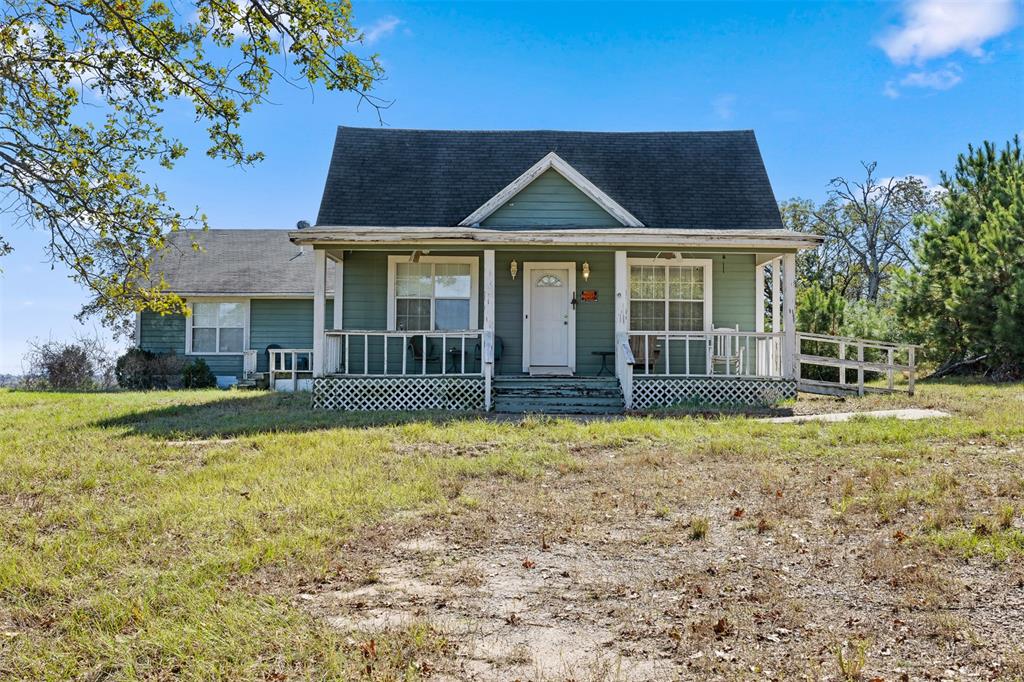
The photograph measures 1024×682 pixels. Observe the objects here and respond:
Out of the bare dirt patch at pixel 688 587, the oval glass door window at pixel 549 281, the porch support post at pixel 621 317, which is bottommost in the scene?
the bare dirt patch at pixel 688 587

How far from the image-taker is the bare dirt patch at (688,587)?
3143 millimetres

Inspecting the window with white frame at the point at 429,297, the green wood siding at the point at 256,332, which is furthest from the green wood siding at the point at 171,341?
the window with white frame at the point at 429,297

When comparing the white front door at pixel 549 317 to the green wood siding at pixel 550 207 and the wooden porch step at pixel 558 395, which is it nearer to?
the green wood siding at pixel 550 207

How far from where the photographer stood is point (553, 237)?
1198 cm

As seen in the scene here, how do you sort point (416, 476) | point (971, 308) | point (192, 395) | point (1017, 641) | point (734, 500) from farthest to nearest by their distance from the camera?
1. point (971, 308)
2. point (192, 395)
3. point (416, 476)
4. point (734, 500)
5. point (1017, 641)

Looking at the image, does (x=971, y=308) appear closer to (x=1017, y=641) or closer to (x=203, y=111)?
(x=1017, y=641)

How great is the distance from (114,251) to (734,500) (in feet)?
22.0

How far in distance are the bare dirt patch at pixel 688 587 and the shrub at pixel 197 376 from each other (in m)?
15.2

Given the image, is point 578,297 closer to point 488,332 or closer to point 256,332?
point 488,332

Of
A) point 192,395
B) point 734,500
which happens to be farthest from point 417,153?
point 734,500

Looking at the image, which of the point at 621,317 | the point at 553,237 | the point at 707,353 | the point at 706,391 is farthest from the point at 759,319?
the point at 553,237

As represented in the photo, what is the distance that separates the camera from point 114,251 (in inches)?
287

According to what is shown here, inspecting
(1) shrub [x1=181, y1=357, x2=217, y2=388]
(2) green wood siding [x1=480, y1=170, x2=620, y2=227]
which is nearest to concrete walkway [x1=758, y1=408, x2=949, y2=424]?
(2) green wood siding [x1=480, y1=170, x2=620, y2=227]

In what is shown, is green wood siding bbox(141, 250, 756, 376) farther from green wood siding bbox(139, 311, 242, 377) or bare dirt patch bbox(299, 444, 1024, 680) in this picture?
green wood siding bbox(139, 311, 242, 377)
